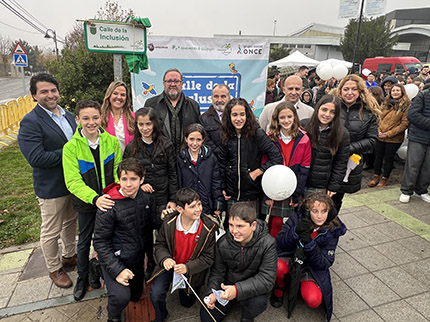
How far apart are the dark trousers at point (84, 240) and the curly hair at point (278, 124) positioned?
2.03 metres

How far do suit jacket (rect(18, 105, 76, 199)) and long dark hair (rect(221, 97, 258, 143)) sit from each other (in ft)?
5.21

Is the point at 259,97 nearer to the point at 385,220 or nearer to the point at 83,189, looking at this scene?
the point at 385,220

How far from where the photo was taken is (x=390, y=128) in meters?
5.29

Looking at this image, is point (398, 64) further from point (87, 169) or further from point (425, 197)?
point (87, 169)

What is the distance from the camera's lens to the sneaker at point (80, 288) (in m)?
2.67

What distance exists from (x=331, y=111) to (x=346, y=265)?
5.94ft

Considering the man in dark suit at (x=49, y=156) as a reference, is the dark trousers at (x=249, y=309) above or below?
below

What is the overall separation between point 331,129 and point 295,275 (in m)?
1.53

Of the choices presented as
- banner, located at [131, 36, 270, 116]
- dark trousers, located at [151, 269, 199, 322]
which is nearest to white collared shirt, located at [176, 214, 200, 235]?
dark trousers, located at [151, 269, 199, 322]

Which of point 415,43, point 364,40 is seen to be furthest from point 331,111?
point 415,43

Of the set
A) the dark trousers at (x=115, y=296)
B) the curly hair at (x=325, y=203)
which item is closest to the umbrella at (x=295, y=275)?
the curly hair at (x=325, y=203)

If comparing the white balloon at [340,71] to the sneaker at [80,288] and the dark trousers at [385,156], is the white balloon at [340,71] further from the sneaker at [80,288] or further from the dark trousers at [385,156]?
the sneaker at [80,288]

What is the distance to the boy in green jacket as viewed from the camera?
2479 millimetres

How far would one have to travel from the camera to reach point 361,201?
16.1 ft
